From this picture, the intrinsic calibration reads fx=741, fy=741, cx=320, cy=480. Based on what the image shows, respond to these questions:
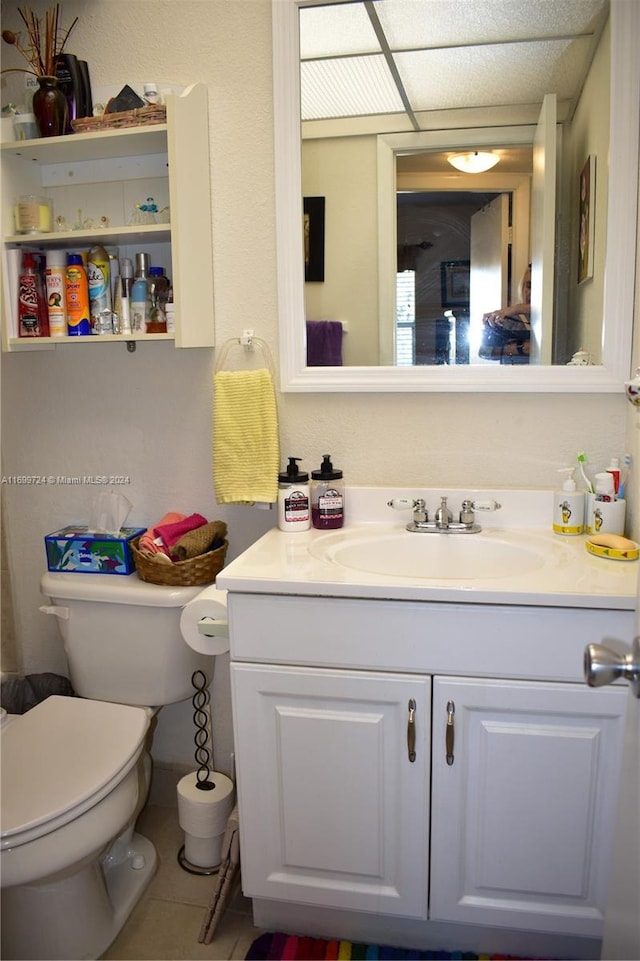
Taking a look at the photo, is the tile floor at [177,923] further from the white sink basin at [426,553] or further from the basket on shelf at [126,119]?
the basket on shelf at [126,119]

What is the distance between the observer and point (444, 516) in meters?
1.63

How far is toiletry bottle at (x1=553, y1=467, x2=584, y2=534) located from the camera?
5.13 ft

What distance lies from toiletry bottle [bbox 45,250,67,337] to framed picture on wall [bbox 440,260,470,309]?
0.88 metres

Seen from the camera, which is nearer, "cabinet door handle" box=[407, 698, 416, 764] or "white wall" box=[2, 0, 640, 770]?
"cabinet door handle" box=[407, 698, 416, 764]

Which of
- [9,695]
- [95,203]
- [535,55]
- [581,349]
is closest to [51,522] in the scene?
[9,695]

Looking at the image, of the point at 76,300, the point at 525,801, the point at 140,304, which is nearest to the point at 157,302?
the point at 140,304

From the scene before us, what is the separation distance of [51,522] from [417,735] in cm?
120

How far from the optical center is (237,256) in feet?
5.76

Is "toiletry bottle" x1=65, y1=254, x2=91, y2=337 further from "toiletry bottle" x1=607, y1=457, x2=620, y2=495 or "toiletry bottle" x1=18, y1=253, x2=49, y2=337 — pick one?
"toiletry bottle" x1=607, y1=457, x2=620, y2=495

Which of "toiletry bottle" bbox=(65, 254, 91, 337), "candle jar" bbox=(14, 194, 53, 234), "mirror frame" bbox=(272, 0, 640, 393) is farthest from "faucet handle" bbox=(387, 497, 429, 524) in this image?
"candle jar" bbox=(14, 194, 53, 234)

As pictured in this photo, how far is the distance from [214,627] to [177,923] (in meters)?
0.68

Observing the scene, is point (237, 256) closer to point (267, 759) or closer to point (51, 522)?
point (51, 522)

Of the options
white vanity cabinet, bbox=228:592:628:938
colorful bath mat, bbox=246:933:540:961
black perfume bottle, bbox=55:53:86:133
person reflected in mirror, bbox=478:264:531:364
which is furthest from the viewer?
black perfume bottle, bbox=55:53:86:133

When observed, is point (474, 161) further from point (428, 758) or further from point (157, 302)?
point (428, 758)
